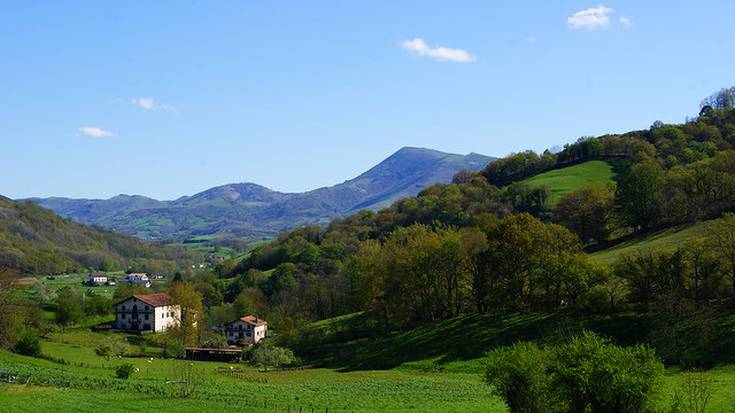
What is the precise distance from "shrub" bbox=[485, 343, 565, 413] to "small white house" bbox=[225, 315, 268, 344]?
3131 inches

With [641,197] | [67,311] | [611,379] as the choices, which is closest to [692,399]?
[611,379]

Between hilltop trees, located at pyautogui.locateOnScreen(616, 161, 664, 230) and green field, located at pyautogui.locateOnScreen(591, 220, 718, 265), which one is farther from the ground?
hilltop trees, located at pyautogui.locateOnScreen(616, 161, 664, 230)

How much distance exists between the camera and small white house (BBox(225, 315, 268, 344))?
4390 inches

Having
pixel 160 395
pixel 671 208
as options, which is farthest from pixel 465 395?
pixel 671 208

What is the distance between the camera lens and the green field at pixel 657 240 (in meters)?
91.6

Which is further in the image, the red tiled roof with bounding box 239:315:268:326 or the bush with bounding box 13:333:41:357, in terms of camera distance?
the red tiled roof with bounding box 239:315:268:326

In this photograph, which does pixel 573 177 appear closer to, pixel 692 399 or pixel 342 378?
pixel 342 378

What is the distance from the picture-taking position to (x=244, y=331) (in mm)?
112438

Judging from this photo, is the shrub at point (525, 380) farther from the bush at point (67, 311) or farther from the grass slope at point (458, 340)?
the bush at point (67, 311)

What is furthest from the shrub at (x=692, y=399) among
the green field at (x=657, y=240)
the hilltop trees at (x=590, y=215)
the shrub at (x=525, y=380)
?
the hilltop trees at (x=590, y=215)

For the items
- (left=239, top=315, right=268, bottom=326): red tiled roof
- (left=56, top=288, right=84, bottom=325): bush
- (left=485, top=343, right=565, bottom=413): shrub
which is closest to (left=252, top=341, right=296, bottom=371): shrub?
(left=239, top=315, right=268, bottom=326): red tiled roof

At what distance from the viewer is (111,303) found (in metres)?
133

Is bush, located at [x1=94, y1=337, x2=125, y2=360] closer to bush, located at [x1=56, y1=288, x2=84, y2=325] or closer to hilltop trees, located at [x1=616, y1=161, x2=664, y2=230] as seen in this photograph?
bush, located at [x1=56, y1=288, x2=84, y2=325]

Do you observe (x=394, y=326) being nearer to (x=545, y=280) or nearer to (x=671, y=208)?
(x=545, y=280)
